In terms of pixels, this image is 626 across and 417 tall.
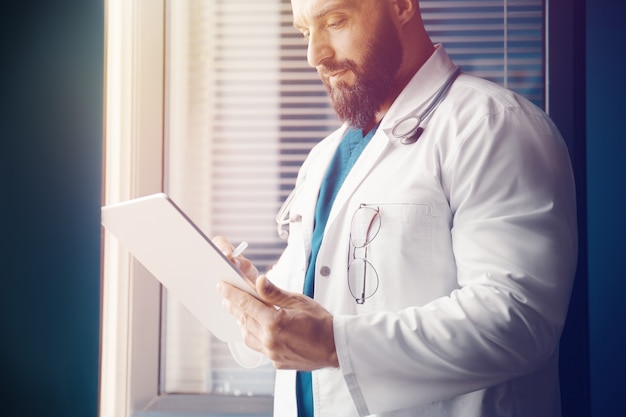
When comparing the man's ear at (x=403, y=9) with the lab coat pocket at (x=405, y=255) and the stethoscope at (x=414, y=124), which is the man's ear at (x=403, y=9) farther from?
the lab coat pocket at (x=405, y=255)

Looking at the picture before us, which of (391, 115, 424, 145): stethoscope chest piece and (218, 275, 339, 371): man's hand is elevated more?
(391, 115, 424, 145): stethoscope chest piece

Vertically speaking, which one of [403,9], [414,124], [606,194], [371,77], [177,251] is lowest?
[177,251]

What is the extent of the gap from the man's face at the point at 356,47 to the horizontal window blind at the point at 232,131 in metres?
0.42

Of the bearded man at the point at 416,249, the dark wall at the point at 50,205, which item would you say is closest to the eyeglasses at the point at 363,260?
the bearded man at the point at 416,249

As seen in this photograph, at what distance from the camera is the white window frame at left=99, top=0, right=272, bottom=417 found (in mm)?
1593

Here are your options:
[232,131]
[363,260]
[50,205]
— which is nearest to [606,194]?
[363,260]

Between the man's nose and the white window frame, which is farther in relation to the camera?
the white window frame

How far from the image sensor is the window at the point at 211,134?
1614 millimetres

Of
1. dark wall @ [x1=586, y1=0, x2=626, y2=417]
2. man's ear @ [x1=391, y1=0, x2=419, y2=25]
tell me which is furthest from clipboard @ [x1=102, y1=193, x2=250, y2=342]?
dark wall @ [x1=586, y1=0, x2=626, y2=417]

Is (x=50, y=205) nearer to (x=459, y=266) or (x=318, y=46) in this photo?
(x=459, y=266)

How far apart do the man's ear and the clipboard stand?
66 centimetres

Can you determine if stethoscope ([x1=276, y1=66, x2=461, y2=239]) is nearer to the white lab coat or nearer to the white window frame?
the white lab coat

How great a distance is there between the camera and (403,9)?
1229 millimetres

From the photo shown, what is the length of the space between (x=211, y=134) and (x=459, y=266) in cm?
96
